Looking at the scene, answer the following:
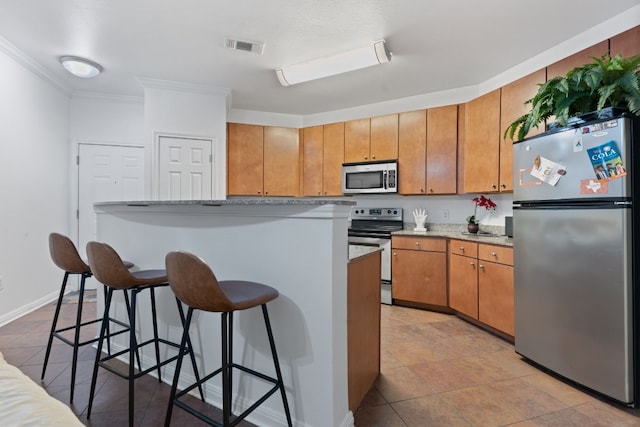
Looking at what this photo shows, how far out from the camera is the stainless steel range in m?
3.69

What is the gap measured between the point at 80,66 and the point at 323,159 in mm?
2802

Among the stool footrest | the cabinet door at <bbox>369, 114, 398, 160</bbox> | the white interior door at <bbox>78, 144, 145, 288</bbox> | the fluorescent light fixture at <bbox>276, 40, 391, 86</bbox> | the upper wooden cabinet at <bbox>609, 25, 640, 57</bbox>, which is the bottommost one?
the stool footrest

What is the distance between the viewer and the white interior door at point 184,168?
375cm

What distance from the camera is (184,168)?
151 inches

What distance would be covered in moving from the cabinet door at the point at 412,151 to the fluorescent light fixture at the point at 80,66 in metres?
3.31

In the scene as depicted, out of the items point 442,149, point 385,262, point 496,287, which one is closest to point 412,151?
point 442,149

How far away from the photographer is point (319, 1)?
220 cm

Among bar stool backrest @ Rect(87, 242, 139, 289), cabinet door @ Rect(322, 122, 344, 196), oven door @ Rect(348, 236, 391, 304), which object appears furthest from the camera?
cabinet door @ Rect(322, 122, 344, 196)

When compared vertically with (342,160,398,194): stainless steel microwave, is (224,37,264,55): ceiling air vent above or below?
above

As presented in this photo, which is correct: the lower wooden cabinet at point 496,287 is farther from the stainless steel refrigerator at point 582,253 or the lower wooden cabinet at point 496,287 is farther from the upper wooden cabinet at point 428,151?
the upper wooden cabinet at point 428,151

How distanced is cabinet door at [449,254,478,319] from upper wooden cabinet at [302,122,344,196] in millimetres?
1740

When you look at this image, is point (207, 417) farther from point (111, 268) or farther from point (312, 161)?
point (312, 161)

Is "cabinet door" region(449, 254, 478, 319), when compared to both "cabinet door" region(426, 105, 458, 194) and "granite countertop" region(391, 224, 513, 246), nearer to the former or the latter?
"granite countertop" region(391, 224, 513, 246)

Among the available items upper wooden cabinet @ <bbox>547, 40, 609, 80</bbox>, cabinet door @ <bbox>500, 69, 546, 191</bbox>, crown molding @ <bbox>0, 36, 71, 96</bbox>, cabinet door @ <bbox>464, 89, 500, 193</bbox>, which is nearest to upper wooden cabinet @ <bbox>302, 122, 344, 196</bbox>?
cabinet door @ <bbox>464, 89, 500, 193</bbox>
